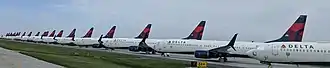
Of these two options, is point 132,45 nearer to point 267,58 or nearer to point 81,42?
point 81,42

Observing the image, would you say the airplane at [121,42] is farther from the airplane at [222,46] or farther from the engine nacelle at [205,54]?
the engine nacelle at [205,54]

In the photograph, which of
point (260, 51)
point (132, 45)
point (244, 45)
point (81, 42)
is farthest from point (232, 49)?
point (81, 42)

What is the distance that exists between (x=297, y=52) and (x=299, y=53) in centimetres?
19

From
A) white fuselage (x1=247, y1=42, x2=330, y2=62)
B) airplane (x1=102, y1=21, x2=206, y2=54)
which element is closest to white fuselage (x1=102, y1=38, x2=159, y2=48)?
airplane (x1=102, y1=21, x2=206, y2=54)

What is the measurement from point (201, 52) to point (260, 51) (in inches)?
514

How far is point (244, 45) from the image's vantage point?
54.1 metres

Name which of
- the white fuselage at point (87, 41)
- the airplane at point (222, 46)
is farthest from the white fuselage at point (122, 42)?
the airplane at point (222, 46)

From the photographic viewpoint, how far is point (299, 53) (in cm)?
3700

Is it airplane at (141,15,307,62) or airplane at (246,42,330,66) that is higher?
airplane at (141,15,307,62)

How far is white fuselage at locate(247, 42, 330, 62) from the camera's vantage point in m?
36.6

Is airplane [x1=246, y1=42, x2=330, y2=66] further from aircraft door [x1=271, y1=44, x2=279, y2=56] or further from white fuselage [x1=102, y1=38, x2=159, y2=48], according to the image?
white fuselage [x1=102, y1=38, x2=159, y2=48]

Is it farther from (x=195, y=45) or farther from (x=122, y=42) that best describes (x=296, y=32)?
(x=122, y=42)

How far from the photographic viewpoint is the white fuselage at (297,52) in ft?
120

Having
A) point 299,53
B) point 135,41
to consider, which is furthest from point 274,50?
point 135,41
